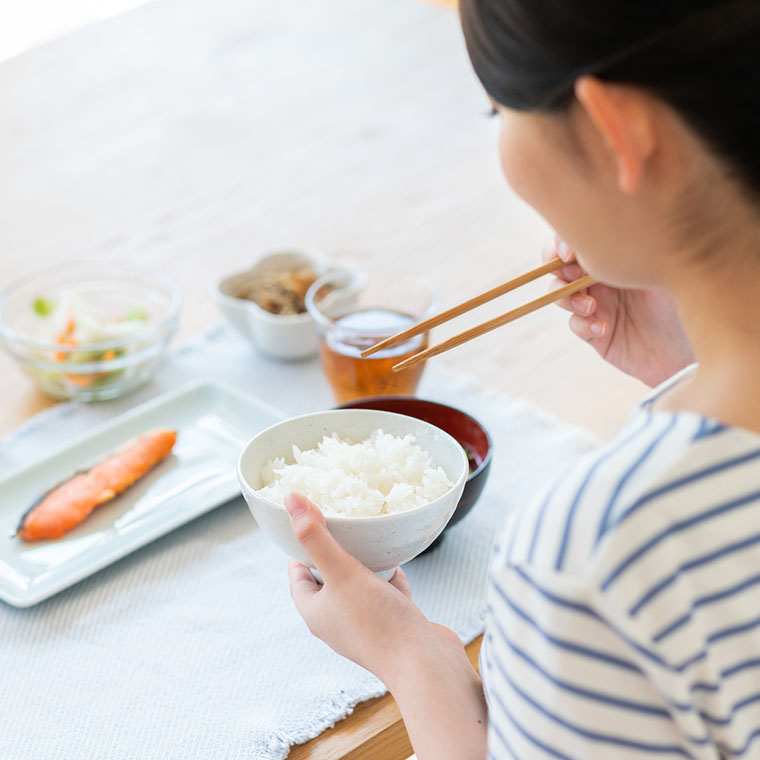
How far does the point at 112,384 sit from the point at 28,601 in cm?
42

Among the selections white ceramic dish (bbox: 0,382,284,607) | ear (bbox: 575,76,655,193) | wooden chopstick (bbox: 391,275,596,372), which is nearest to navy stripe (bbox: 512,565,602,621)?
ear (bbox: 575,76,655,193)

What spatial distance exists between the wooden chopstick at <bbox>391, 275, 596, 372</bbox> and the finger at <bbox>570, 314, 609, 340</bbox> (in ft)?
0.26

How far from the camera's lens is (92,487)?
118 cm

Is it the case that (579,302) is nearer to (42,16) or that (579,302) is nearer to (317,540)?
(317,540)

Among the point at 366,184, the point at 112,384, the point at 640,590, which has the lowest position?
the point at 366,184

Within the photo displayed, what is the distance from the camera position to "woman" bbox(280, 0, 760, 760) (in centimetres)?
54

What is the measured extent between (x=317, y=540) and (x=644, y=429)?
31cm

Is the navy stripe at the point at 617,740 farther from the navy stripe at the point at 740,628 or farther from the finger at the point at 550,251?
the finger at the point at 550,251

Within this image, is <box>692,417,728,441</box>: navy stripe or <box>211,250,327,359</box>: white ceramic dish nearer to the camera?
<box>692,417,728,441</box>: navy stripe

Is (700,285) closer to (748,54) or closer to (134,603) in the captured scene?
(748,54)

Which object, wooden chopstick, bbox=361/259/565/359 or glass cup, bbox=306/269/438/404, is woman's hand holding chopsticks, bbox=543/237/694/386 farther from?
glass cup, bbox=306/269/438/404

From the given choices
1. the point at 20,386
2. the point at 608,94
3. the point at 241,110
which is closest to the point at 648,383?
the point at 608,94

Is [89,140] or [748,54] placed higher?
[748,54]

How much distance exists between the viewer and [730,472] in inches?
22.9
